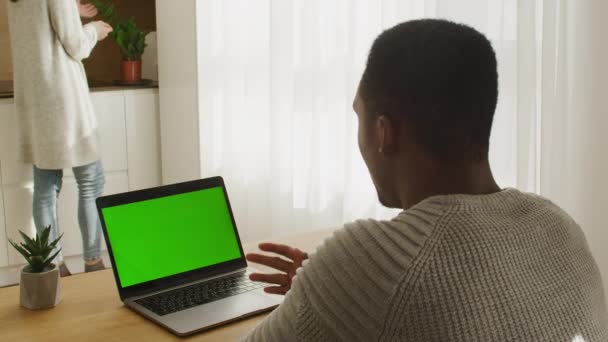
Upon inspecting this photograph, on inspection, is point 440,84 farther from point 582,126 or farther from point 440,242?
point 582,126

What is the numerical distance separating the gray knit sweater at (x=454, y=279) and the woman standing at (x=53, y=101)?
2553mm

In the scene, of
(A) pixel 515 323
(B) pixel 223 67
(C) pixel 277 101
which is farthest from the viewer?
(B) pixel 223 67

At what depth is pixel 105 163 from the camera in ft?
13.5

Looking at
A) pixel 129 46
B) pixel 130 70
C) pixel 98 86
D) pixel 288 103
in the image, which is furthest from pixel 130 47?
pixel 288 103

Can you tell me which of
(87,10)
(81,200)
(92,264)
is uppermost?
(87,10)

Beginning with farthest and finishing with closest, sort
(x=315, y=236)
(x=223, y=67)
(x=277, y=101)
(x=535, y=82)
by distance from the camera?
(x=223, y=67) < (x=277, y=101) < (x=535, y=82) < (x=315, y=236)

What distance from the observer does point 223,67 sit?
388 cm

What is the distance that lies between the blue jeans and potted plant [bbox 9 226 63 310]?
2.05 metres

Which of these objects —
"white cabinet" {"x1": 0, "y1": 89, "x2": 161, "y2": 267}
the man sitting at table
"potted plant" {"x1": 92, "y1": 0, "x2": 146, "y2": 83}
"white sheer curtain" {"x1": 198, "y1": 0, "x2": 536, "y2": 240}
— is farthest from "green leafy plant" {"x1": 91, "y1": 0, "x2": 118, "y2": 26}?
the man sitting at table

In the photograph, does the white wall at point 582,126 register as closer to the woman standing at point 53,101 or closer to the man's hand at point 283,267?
the man's hand at point 283,267

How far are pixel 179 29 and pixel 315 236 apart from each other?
213cm

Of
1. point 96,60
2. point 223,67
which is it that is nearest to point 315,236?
point 223,67

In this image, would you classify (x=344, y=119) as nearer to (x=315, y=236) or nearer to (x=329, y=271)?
(x=315, y=236)

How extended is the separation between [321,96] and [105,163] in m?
1.25
